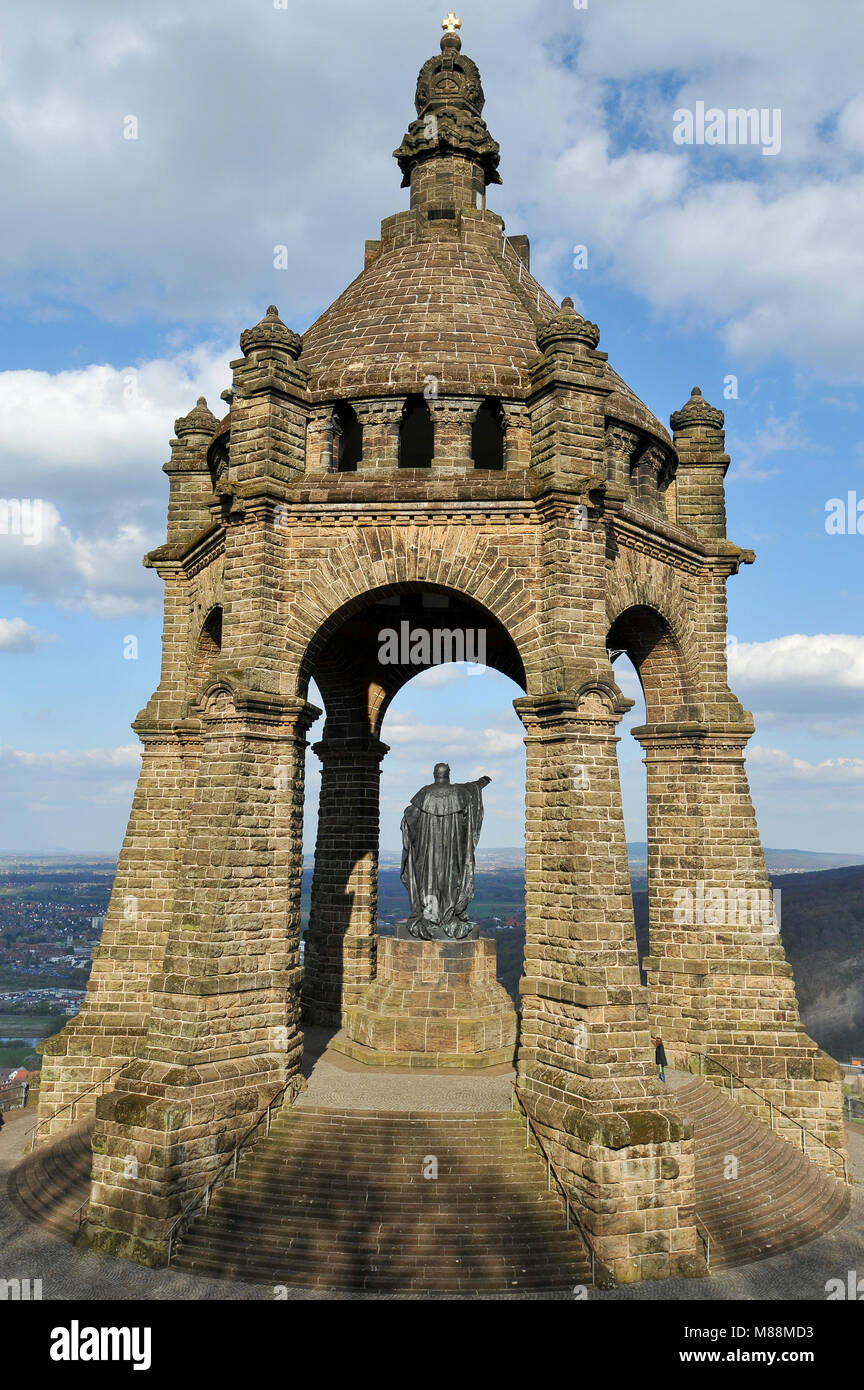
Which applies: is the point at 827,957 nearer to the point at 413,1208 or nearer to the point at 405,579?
the point at 405,579

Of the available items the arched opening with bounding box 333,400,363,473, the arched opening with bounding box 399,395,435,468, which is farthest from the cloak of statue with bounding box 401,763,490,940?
the arched opening with bounding box 399,395,435,468

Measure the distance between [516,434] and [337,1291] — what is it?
37.4 feet

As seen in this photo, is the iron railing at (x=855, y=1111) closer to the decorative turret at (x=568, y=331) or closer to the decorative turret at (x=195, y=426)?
the decorative turret at (x=568, y=331)

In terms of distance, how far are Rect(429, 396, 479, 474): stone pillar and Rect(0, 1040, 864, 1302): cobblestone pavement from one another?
9.11 m

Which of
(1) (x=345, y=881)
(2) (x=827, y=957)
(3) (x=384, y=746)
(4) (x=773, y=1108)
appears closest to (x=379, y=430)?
(3) (x=384, y=746)

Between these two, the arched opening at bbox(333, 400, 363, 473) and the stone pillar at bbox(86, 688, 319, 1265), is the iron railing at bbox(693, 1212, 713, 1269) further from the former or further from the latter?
the arched opening at bbox(333, 400, 363, 473)

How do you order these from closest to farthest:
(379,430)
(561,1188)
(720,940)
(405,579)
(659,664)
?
1. (561,1188)
2. (405,579)
3. (379,430)
4. (720,940)
5. (659,664)

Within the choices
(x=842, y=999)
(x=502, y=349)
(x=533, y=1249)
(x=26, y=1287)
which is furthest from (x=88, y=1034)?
(x=842, y=999)

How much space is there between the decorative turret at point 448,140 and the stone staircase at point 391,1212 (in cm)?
1641

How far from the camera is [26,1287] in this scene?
9.70 metres

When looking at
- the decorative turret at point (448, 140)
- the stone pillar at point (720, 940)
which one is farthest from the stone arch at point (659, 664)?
the decorative turret at point (448, 140)

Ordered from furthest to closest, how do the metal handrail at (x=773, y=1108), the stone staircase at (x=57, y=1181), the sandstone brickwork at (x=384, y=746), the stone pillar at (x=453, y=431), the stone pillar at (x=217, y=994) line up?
the metal handrail at (x=773, y=1108)
the stone pillar at (x=453, y=431)
the stone staircase at (x=57, y=1181)
the sandstone brickwork at (x=384, y=746)
the stone pillar at (x=217, y=994)

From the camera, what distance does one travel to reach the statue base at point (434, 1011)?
13953 millimetres

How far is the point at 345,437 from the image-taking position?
15.0m
